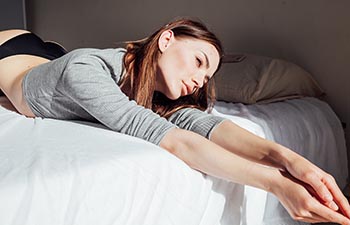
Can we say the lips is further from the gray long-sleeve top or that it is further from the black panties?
the black panties

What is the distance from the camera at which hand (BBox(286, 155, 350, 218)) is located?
0.83m

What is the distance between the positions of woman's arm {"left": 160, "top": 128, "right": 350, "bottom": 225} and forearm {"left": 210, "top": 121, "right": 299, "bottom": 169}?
4cm

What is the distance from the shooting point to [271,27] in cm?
199

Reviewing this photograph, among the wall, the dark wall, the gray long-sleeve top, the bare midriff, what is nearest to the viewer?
the gray long-sleeve top

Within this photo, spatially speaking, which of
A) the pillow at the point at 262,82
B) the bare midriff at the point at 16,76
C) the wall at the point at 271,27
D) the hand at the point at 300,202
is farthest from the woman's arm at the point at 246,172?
the wall at the point at 271,27

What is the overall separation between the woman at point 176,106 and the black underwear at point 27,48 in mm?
213

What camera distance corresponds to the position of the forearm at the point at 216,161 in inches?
35.4

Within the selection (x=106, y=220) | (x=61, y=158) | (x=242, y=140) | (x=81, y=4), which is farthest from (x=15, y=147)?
(x=81, y=4)

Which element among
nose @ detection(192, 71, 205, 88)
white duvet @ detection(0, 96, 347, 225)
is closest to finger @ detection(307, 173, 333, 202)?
white duvet @ detection(0, 96, 347, 225)

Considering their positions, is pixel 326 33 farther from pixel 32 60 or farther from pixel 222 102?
pixel 32 60

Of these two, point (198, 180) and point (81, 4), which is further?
point (81, 4)

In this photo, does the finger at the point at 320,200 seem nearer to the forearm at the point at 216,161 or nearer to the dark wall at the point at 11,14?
the forearm at the point at 216,161

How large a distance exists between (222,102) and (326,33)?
21.0 inches

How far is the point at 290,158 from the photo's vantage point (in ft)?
3.03
